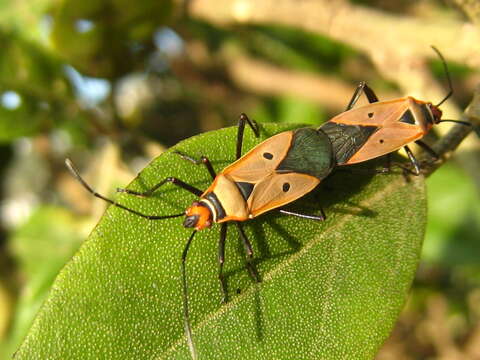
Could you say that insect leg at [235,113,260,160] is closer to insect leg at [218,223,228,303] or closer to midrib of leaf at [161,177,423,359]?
insect leg at [218,223,228,303]

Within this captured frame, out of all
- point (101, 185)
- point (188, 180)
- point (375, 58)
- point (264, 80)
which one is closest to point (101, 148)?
point (101, 185)

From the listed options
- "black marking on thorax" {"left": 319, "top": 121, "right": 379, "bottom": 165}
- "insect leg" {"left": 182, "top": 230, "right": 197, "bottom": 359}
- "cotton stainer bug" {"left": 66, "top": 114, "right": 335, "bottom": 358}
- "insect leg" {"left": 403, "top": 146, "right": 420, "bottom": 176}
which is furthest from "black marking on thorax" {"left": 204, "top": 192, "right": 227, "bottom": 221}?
"insect leg" {"left": 403, "top": 146, "right": 420, "bottom": 176}

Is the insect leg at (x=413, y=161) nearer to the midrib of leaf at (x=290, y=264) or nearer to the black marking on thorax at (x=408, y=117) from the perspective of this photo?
the midrib of leaf at (x=290, y=264)

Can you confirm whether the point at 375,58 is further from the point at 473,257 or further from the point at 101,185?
the point at 101,185

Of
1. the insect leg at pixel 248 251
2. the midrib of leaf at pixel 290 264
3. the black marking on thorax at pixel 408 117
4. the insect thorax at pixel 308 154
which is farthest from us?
the black marking on thorax at pixel 408 117

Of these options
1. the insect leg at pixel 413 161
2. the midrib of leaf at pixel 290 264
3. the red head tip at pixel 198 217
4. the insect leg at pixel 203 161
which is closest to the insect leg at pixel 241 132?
the insect leg at pixel 203 161

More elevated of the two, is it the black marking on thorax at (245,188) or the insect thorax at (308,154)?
the insect thorax at (308,154)

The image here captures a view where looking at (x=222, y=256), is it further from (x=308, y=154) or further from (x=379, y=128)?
(x=379, y=128)
